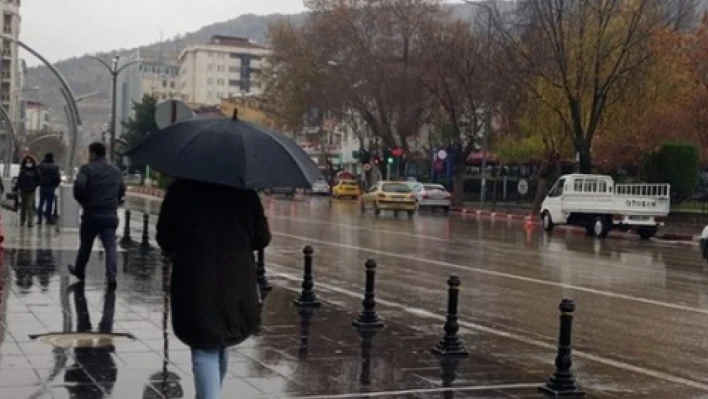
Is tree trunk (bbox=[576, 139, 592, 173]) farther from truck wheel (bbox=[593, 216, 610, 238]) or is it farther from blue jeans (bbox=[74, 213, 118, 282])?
blue jeans (bbox=[74, 213, 118, 282])

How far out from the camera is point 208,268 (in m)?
5.98

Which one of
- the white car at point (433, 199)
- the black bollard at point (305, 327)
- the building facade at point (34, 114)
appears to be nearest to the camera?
the black bollard at point (305, 327)

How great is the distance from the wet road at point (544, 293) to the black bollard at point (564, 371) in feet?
1.43

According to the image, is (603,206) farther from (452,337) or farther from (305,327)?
(452,337)

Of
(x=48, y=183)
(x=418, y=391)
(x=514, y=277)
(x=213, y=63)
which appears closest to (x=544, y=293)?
(x=514, y=277)

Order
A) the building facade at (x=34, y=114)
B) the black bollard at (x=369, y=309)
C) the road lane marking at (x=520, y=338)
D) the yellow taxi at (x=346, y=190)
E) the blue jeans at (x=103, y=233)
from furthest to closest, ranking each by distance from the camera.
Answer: the building facade at (x=34, y=114) < the yellow taxi at (x=346, y=190) < the blue jeans at (x=103, y=233) < the black bollard at (x=369, y=309) < the road lane marking at (x=520, y=338)

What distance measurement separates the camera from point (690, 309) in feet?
51.3

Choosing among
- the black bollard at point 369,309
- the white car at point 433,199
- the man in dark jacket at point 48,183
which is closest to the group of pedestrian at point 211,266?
the black bollard at point 369,309

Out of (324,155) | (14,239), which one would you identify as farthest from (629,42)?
(324,155)

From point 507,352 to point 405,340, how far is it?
110 centimetres

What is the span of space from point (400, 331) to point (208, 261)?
20.8ft

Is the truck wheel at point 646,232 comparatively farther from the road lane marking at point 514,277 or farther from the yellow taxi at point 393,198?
the yellow taxi at point 393,198

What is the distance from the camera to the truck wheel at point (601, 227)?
36656 mm

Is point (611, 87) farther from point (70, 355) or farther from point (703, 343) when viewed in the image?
point (70, 355)
